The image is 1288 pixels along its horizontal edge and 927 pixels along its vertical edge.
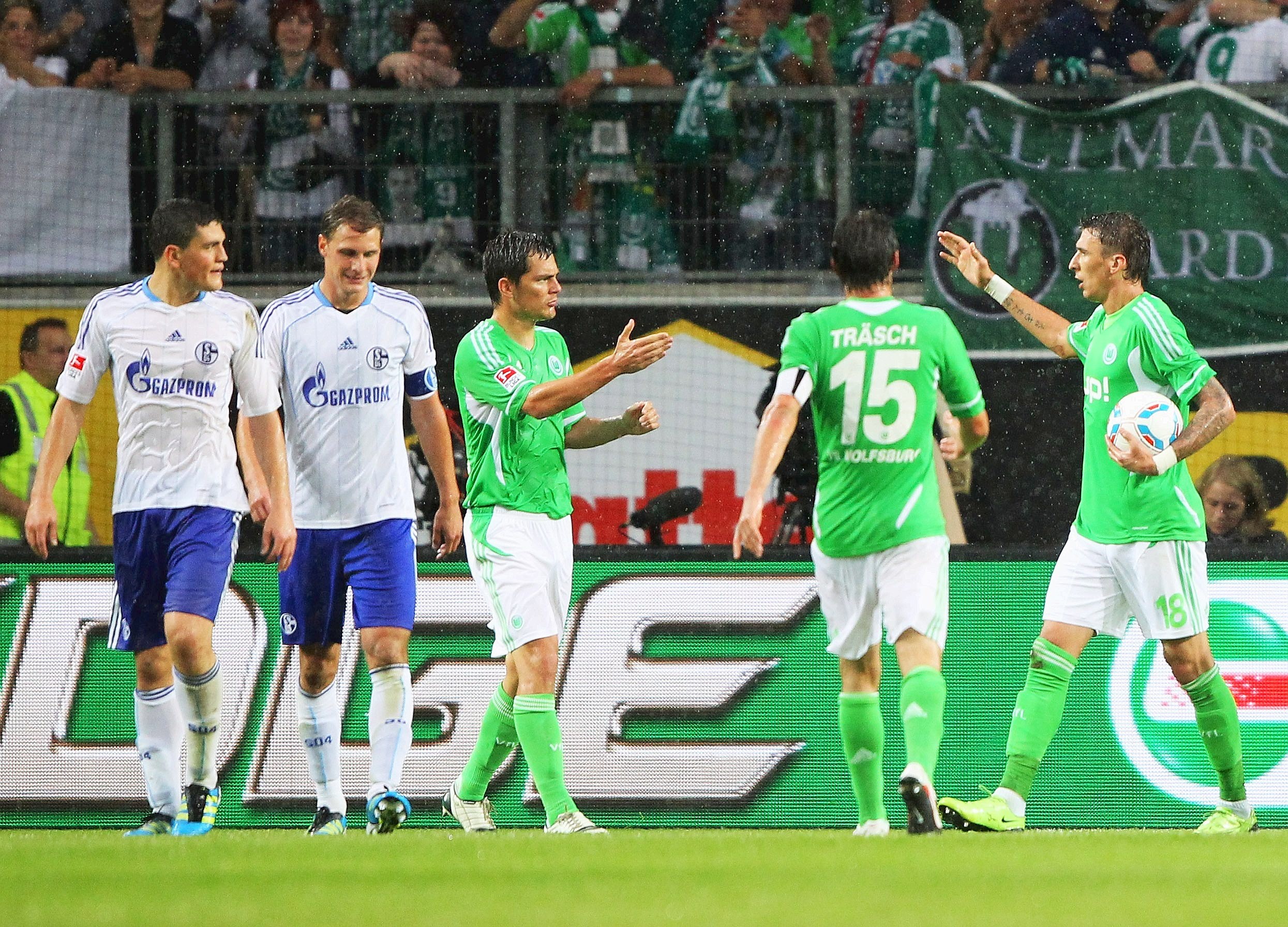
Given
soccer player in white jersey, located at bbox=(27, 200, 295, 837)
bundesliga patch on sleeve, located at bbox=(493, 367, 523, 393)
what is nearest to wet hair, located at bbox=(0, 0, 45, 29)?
soccer player in white jersey, located at bbox=(27, 200, 295, 837)

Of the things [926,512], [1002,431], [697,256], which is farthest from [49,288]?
[926,512]

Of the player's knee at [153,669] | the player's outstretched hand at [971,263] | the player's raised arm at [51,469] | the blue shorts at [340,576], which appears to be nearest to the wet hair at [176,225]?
the player's raised arm at [51,469]

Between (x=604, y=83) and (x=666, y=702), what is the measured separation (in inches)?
194

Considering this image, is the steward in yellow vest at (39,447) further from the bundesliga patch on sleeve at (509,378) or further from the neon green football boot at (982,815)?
the neon green football boot at (982,815)

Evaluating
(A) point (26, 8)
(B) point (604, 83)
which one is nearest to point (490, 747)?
(B) point (604, 83)

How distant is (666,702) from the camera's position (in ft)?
27.1

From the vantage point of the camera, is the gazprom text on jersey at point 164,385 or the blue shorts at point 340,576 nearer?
the gazprom text on jersey at point 164,385

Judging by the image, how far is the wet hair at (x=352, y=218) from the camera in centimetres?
680

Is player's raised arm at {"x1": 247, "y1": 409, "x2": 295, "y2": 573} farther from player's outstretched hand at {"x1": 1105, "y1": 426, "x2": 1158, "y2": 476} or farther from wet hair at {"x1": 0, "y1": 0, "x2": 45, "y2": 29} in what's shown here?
wet hair at {"x1": 0, "y1": 0, "x2": 45, "y2": 29}

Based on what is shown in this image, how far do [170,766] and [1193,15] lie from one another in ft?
27.5

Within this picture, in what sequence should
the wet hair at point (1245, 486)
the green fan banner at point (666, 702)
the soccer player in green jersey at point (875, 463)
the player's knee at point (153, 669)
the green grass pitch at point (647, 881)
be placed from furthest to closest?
the wet hair at point (1245, 486)
the green fan banner at point (666, 702)
the player's knee at point (153, 669)
the soccer player in green jersey at point (875, 463)
the green grass pitch at point (647, 881)

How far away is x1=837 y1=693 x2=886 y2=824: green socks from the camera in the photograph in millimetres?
6078

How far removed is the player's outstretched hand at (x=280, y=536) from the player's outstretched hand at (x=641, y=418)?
4.02 ft

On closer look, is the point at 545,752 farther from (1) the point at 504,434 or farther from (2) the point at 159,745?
(2) the point at 159,745
